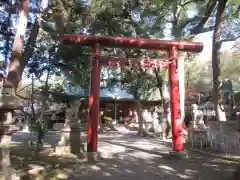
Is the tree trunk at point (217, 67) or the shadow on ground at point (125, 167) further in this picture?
the tree trunk at point (217, 67)

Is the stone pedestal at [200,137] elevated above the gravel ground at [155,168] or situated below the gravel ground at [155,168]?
above

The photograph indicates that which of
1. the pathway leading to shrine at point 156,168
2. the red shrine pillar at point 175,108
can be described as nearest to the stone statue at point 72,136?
the pathway leading to shrine at point 156,168

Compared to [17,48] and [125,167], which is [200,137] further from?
[17,48]

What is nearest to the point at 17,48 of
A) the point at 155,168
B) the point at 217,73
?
the point at 155,168

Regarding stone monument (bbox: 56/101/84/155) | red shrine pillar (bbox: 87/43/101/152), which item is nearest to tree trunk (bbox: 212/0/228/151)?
red shrine pillar (bbox: 87/43/101/152)

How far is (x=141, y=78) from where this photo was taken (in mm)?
15258

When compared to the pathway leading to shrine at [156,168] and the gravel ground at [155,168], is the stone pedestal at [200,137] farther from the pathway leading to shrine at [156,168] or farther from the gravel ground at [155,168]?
the pathway leading to shrine at [156,168]

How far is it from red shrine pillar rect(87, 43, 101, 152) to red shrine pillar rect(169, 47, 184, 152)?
97.0 inches

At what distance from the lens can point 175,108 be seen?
7.52 m

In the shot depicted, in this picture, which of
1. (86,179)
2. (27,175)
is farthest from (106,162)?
(27,175)

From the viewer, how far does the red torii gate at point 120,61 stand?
7.14 m

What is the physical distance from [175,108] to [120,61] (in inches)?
94.9

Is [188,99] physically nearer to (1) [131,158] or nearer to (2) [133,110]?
(2) [133,110]

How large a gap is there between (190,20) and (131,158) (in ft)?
25.9
